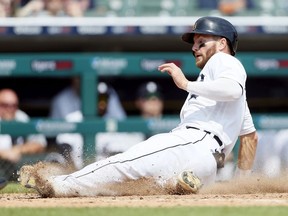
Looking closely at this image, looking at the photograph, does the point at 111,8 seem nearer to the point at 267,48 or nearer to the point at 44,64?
the point at 44,64

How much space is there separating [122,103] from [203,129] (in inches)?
227

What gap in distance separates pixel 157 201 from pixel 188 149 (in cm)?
59

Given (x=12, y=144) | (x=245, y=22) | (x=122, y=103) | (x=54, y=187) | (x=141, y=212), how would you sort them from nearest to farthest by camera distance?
(x=141, y=212), (x=54, y=187), (x=12, y=144), (x=245, y=22), (x=122, y=103)

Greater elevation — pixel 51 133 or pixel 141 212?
pixel 141 212

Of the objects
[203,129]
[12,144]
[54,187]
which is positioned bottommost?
[12,144]

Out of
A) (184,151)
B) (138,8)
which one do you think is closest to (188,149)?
(184,151)

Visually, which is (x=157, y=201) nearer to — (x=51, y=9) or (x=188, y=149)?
(x=188, y=149)

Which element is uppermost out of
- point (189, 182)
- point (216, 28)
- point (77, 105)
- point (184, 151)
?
point (216, 28)

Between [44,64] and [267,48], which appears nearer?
[44,64]

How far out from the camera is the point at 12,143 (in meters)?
10.2

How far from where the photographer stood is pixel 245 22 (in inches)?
434

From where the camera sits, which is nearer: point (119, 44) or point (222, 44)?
point (222, 44)

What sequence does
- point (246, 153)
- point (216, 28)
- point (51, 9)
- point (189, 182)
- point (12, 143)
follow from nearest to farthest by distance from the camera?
point (189, 182) → point (216, 28) → point (246, 153) → point (12, 143) → point (51, 9)

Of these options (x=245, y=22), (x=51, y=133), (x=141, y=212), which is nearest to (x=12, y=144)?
(x=51, y=133)
